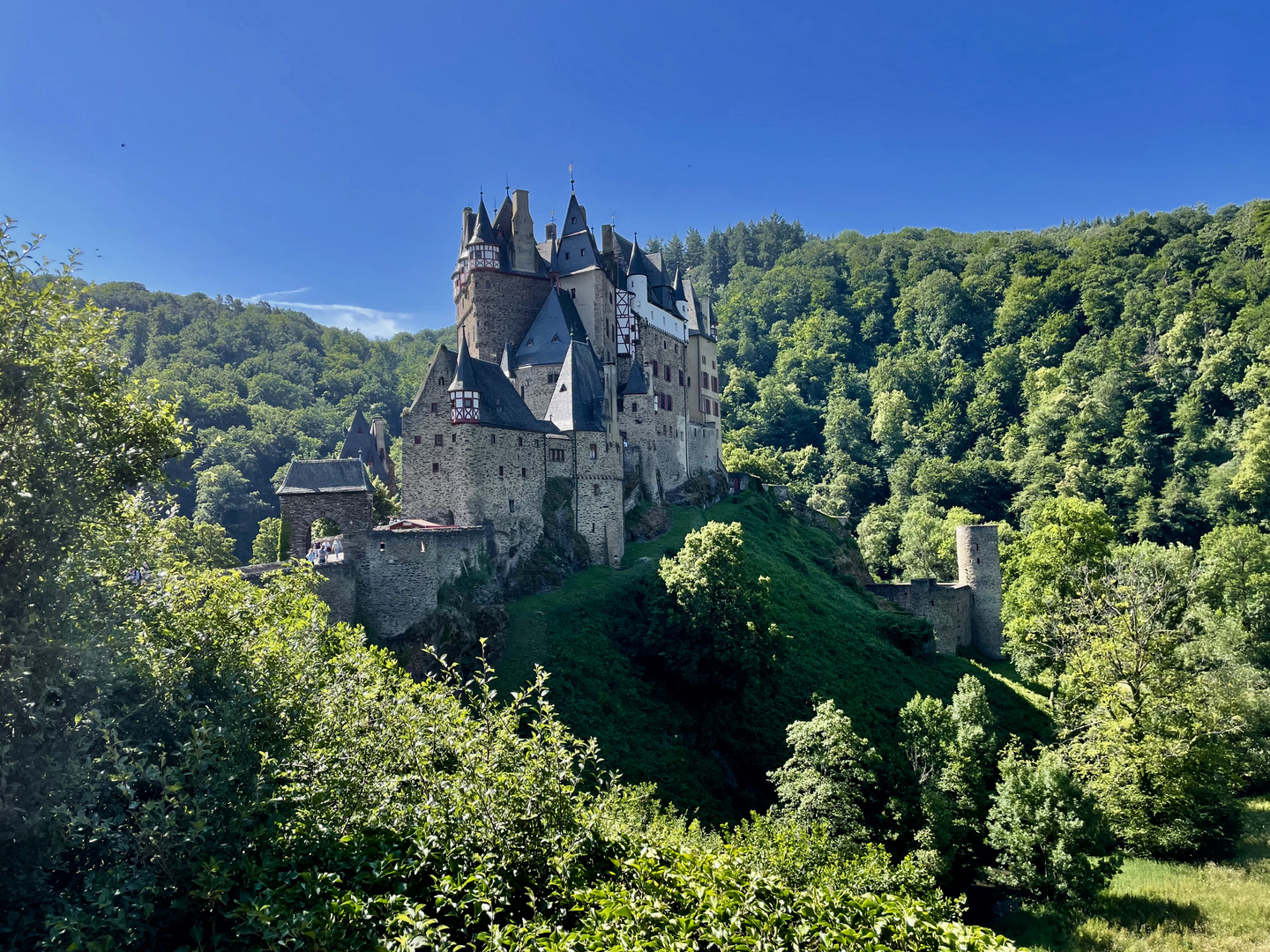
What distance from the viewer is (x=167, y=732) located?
35.6ft

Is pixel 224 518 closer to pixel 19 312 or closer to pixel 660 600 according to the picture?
pixel 660 600

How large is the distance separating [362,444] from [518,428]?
44.7ft

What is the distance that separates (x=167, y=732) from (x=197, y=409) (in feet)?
322

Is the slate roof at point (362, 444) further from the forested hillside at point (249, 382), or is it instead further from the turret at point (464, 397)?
the forested hillside at point (249, 382)

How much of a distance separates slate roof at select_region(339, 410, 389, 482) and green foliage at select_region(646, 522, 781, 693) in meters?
20.4

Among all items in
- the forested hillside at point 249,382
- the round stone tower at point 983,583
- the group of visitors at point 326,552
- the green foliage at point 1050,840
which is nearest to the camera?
the green foliage at point 1050,840

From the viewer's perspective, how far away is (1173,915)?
23.0 metres

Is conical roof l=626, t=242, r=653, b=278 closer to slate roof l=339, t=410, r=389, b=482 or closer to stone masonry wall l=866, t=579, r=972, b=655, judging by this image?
slate roof l=339, t=410, r=389, b=482

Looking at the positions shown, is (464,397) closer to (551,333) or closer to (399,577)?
(399,577)

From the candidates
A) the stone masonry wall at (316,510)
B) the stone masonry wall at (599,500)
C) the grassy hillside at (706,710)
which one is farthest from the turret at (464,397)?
the grassy hillside at (706,710)

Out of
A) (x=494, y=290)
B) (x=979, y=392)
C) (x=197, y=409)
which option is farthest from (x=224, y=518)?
(x=979, y=392)

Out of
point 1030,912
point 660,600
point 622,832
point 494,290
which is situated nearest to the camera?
point 622,832

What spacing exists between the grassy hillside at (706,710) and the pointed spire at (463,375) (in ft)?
32.3

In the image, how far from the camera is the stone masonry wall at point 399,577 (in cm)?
2917
